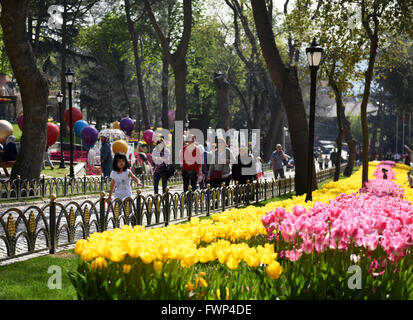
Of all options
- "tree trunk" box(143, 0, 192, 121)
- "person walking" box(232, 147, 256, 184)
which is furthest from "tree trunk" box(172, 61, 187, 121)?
"person walking" box(232, 147, 256, 184)

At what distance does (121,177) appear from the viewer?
10211mm

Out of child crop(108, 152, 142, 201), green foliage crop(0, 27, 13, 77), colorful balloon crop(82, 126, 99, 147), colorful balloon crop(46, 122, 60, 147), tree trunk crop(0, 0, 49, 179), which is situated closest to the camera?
child crop(108, 152, 142, 201)

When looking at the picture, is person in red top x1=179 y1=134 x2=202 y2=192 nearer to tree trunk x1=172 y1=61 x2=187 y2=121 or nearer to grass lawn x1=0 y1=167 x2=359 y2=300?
grass lawn x1=0 y1=167 x2=359 y2=300

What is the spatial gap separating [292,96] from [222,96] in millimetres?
16109

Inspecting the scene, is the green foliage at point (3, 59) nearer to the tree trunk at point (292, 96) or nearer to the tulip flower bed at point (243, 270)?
the tree trunk at point (292, 96)

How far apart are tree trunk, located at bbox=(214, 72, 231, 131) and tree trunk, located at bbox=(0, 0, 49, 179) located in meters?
16.9

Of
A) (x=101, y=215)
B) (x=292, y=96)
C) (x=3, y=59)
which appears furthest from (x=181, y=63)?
(x=3, y=59)

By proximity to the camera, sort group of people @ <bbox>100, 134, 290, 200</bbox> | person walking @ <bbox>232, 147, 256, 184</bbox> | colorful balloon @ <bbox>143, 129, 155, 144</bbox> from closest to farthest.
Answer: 1. group of people @ <bbox>100, 134, 290, 200</bbox>
2. person walking @ <bbox>232, 147, 256, 184</bbox>
3. colorful balloon @ <bbox>143, 129, 155, 144</bbox>

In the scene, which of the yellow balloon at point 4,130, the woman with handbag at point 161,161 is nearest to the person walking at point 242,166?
the woman with handbag at point 161,161

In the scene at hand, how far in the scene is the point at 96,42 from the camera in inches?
2160

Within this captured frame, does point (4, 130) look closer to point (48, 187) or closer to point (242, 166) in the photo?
point (48, 187)

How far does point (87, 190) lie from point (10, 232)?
11397 mm

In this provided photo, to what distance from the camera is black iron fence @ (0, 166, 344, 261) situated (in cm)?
765

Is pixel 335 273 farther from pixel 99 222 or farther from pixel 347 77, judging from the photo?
pixel 347 77
